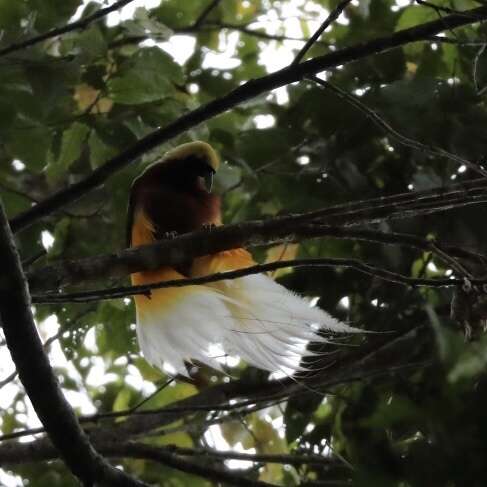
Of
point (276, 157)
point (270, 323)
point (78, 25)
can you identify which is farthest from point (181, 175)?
point (78, 25)

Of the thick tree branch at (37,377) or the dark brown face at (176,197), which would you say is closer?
the thick tree branch at (37,377)

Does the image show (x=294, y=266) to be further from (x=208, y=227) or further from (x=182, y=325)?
(x=182, y=325)

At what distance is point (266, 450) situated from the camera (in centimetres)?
282

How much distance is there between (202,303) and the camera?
7.48ft

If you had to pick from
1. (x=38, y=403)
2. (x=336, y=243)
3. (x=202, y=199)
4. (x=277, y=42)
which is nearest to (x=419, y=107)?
(x=336, y=243)

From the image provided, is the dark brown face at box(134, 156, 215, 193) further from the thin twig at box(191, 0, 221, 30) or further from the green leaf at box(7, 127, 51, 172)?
the green leaf at box(7, 127, 51, 172)

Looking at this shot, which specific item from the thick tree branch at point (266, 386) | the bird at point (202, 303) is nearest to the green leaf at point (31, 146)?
the bird at point (202, 303)

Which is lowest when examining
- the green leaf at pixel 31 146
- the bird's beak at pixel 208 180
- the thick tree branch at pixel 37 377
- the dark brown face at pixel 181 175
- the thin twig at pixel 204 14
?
the thick tree branch at pixel 37 377

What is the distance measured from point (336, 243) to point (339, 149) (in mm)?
274

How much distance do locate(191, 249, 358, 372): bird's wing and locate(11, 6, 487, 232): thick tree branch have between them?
1.60 feet

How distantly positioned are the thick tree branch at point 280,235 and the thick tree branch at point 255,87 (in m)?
0.13

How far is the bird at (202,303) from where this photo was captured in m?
1.98

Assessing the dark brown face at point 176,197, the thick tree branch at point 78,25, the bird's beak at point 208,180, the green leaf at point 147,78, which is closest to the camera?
the thick tree branch at point 78,25

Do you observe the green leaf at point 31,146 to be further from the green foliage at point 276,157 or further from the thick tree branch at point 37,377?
the thick tree branch at point 37,377
